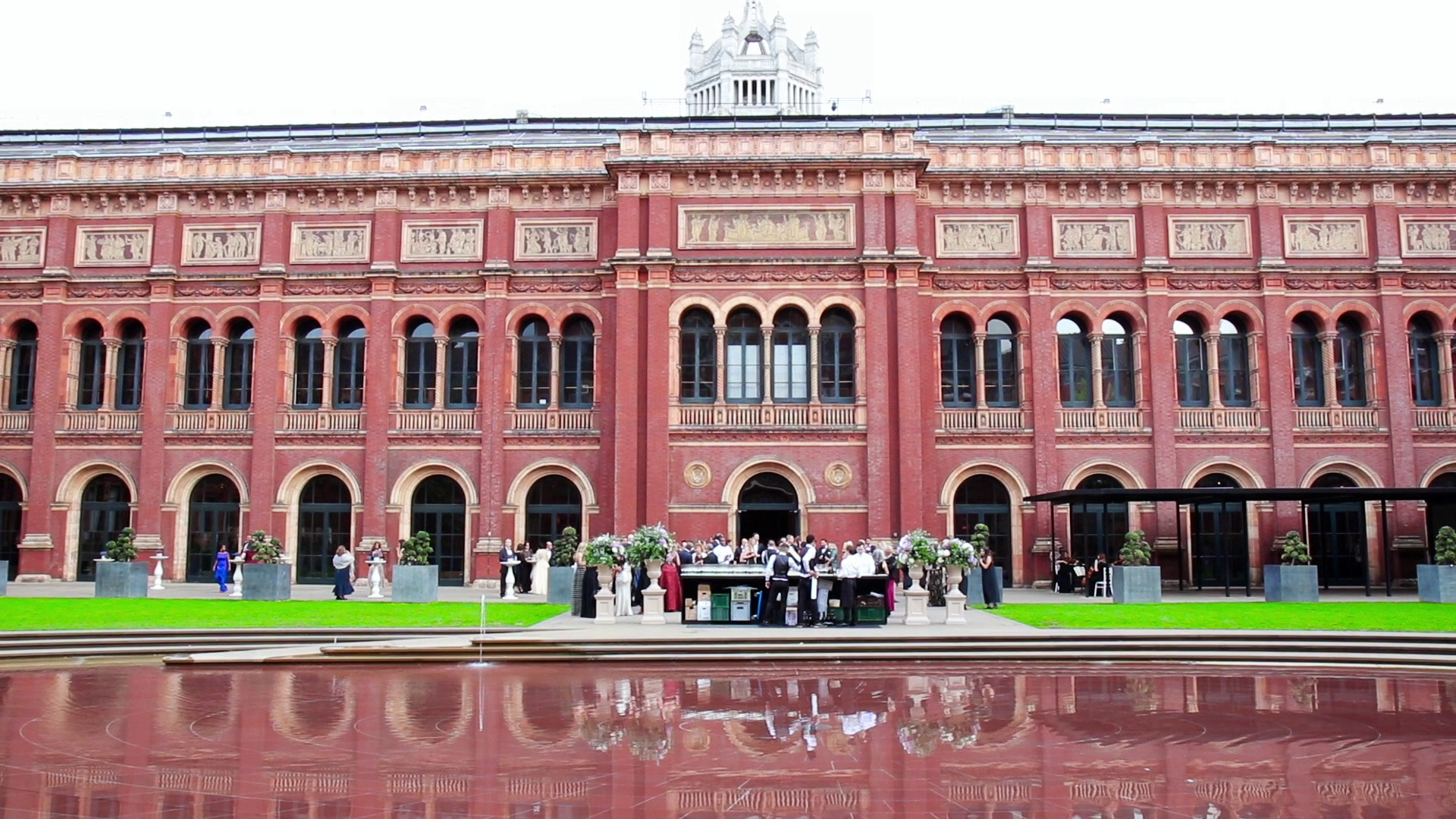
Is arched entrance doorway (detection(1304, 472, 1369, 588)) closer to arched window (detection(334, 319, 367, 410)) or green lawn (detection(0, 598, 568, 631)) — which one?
green lawn (detection(0, 598, 568, 631))

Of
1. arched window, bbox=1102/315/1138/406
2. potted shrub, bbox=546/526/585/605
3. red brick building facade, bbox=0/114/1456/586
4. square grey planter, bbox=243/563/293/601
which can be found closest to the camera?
potted shrub, bbox=546/526/585/605

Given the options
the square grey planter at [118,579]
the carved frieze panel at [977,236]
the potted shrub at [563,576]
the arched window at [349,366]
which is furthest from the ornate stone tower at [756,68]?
the square grey planter at [118,579]

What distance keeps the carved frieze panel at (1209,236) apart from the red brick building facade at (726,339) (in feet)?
0.27

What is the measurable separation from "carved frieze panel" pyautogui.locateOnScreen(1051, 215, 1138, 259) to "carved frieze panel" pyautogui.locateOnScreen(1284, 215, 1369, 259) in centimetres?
472

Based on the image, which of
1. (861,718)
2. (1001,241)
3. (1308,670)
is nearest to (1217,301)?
(1001,241)

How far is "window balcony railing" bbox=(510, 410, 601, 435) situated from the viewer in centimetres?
3366

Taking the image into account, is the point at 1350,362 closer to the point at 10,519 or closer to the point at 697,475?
the point at 697,475

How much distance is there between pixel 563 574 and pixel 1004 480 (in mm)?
13849

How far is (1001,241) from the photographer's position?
112ft

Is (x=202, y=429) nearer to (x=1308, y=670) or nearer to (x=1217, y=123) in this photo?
(x=1308, y=670)

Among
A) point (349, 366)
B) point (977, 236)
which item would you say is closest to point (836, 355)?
point (977, 236)

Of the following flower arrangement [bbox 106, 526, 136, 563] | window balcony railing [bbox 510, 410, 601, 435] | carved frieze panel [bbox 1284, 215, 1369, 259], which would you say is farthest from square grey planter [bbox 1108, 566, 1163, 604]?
flower arrangement [bbox 106, 526, 136, 563]

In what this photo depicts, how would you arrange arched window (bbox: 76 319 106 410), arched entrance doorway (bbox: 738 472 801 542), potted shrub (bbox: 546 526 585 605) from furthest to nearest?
arched window (bbox: 76 319 106 410), arched entrance doorway (bbox: 738 472 801 542), potted shrub (bbox: 546 526 585 605)

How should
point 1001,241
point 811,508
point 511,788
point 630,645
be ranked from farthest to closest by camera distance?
point 1001,241, point 811,508, point 630,645, point 511,788
